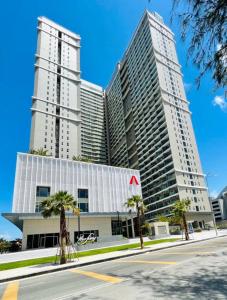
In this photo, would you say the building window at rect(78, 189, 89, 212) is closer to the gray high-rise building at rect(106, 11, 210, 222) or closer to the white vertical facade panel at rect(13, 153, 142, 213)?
the white vertical facade panel at rect(13, 153, 142, 213)

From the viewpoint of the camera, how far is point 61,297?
7332 millimetres

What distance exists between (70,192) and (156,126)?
6300cm

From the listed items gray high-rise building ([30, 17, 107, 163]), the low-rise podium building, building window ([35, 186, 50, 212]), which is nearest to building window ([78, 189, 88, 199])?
the low-rise podium building

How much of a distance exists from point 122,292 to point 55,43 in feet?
435

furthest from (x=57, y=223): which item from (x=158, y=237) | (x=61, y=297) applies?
(x=61, y=297)

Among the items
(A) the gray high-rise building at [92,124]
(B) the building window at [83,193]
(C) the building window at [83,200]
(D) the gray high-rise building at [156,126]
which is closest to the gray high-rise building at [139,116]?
(D) the gray high-rise building at [156,126]

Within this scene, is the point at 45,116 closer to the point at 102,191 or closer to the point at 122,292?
the point at 102,191

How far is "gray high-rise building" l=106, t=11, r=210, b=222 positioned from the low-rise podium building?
1444 inches

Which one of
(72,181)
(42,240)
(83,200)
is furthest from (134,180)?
(42,240)

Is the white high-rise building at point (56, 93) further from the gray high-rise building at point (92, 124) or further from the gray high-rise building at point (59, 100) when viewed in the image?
the gray high-rise building at point (92, 124)

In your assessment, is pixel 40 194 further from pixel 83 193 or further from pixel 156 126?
pixel 156 126

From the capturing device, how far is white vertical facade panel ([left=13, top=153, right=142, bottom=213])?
1702 inches

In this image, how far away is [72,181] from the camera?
49.4m

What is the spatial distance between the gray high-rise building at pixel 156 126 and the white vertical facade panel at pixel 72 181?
3622 centimetres
